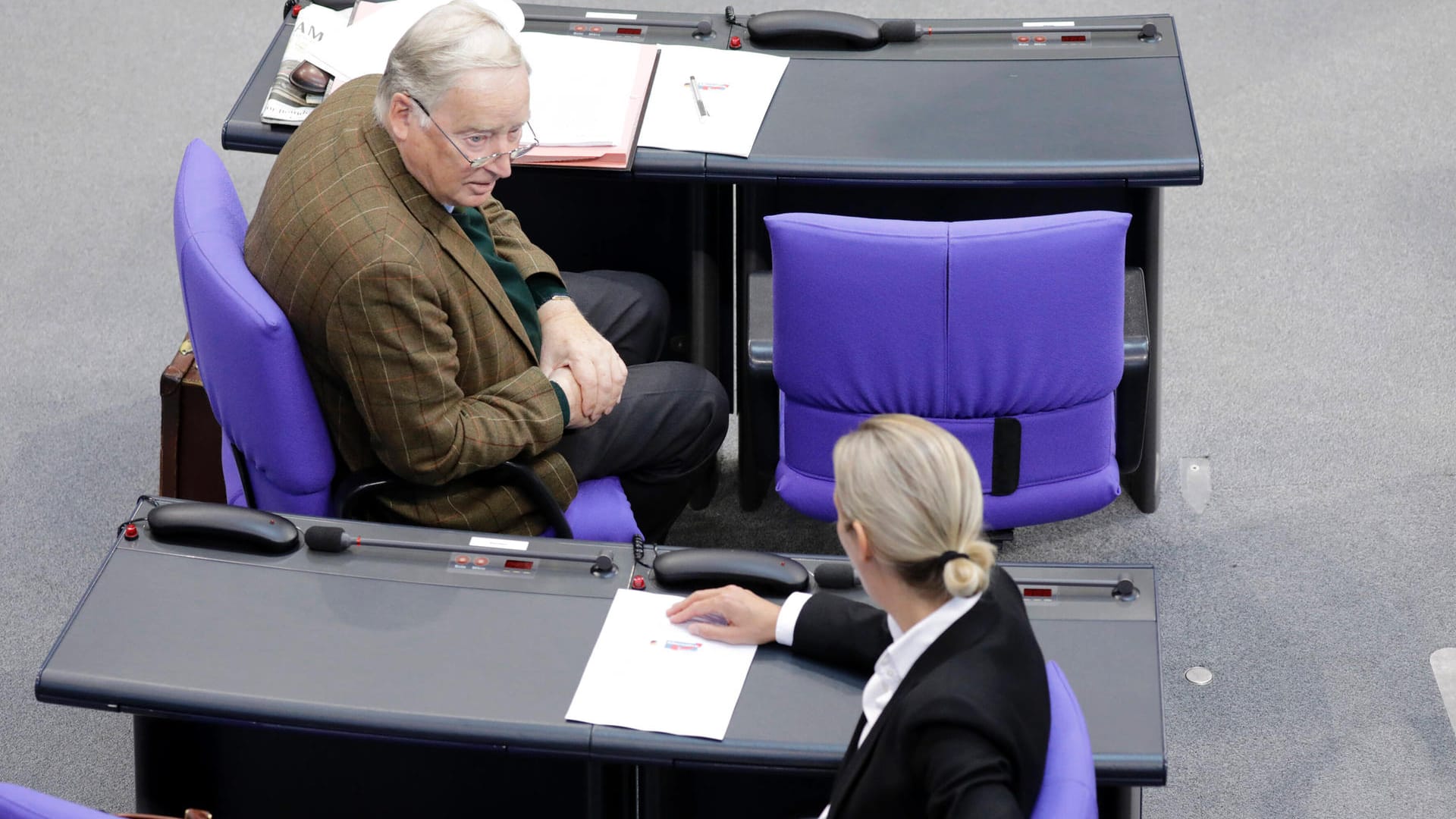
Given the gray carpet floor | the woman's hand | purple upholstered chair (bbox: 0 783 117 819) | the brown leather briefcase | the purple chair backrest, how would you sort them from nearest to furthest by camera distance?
1. purple upholstered chair (bbox: 0 783 117 819)
2. the woman's hand
3. the purple chair backrest
4. the gray carpet floor
5. the brown leather briefcase

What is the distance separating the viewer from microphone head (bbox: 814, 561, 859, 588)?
6.28ft

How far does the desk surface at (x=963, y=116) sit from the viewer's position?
2.59 metres

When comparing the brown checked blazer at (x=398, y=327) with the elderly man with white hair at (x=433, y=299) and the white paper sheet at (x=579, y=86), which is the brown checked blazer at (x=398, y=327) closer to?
the elderly man with white hair at (x=433, y=299)

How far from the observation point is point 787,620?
1817 millimetres

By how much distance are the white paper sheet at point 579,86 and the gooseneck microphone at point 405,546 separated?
3.06 ft

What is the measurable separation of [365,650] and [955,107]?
4.89 feet

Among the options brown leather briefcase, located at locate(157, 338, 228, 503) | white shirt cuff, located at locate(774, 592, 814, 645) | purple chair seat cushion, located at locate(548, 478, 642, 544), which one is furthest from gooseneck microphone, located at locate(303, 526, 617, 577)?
brown leather briefcase, located at locate(157, 338, 228, 503)

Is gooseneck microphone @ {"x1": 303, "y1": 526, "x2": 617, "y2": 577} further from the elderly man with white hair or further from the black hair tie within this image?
the black hair tie

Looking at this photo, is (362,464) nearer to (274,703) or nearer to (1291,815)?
(274,703)

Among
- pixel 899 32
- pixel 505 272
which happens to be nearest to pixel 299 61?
pixel 505 272

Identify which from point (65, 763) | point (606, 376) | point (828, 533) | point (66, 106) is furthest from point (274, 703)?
point (66, 106)

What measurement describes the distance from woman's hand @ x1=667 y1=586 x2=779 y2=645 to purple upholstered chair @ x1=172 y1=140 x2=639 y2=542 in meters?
0.51

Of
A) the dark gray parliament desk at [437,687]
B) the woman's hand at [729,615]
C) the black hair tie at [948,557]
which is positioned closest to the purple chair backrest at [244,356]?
the dark gray parliament desk at [437,687]

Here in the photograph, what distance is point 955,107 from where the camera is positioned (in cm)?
274
